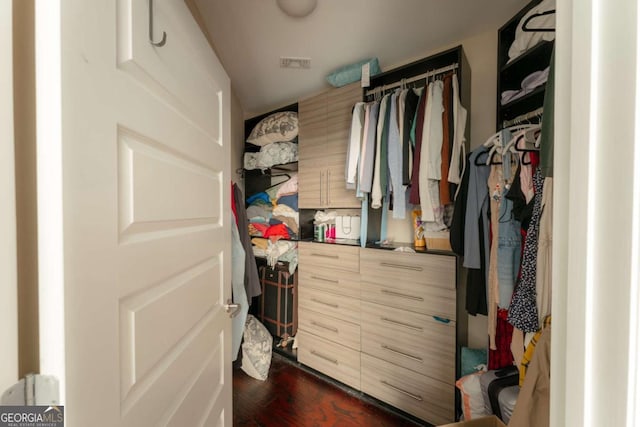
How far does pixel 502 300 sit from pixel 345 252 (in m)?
1.00

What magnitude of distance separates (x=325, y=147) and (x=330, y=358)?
1727mm

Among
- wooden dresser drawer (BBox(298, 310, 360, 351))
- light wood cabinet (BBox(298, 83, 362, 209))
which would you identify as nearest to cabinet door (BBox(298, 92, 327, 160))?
light wood cabinet (BBox(298, 83, 362, 209))

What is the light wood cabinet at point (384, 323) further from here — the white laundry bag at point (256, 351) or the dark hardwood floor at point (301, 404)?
the white laundry bag at point (256, 351)

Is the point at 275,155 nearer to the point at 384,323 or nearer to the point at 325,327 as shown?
the point at 325,327

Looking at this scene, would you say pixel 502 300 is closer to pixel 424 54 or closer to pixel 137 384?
pixel 137 384

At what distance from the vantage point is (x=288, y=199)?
2455 millimetres

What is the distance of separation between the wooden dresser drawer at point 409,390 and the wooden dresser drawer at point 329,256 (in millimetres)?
659

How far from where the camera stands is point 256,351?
210 cm

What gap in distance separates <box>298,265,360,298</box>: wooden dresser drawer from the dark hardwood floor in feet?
2.42

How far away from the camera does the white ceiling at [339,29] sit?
4.95 ft

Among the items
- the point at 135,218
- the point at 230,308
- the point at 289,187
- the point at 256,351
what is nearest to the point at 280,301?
the point at 256,351

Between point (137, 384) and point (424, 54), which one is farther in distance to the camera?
point (424, 54)

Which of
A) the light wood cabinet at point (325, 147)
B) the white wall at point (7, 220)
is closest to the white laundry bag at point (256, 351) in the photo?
the light wood cabinet at point (325, 147)

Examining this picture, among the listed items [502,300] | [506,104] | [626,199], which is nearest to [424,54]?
[506,104]
